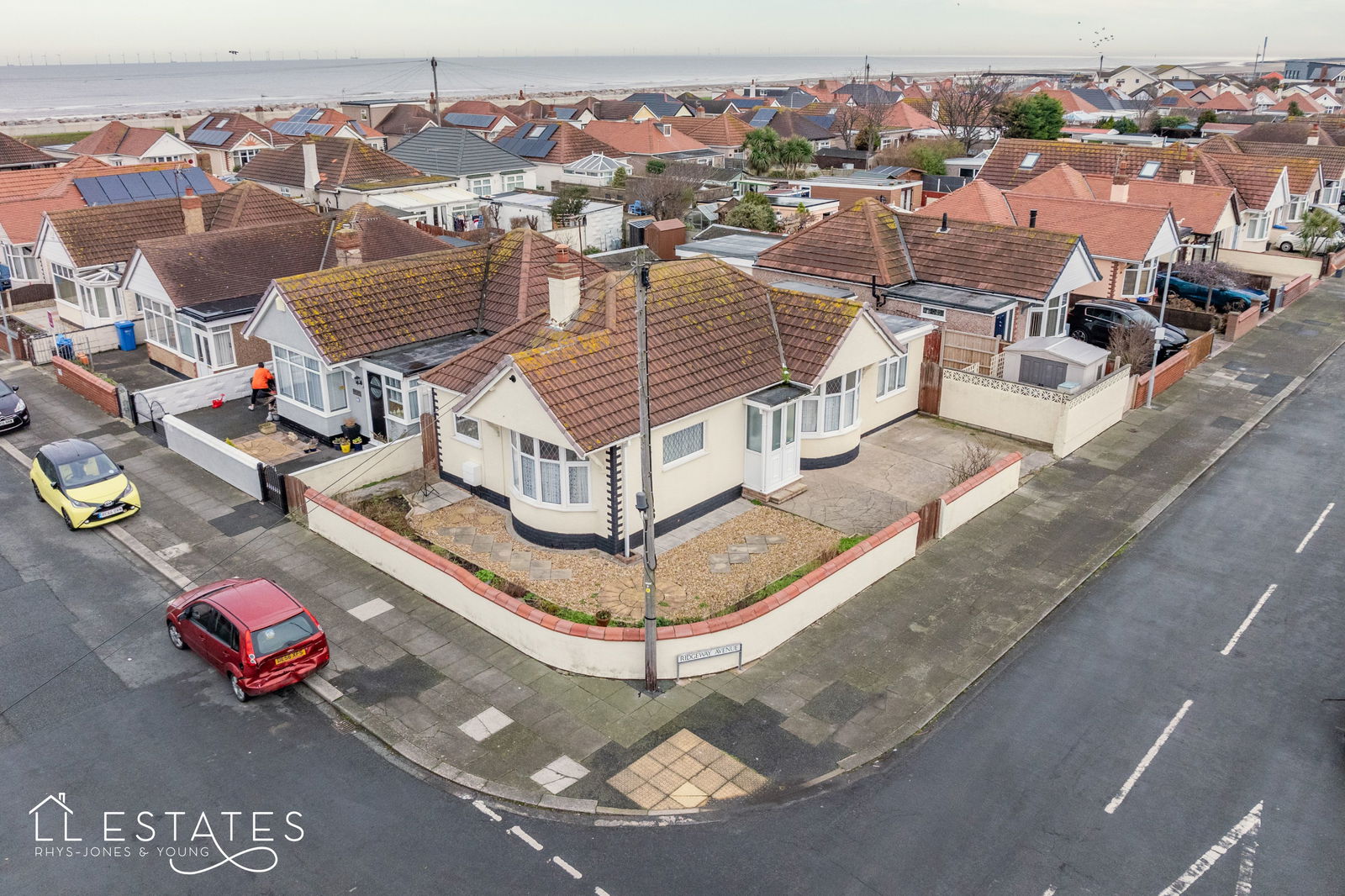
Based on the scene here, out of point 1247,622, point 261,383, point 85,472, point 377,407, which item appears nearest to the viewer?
point 1247,622

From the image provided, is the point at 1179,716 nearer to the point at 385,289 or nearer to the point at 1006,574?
the point at 1006,574

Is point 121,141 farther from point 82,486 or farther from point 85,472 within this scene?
point 82,486

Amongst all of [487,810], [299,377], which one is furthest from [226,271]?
[487,810]

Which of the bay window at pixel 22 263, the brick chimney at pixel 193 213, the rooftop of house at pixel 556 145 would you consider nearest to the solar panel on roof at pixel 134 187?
the bay window at pixel 22 263

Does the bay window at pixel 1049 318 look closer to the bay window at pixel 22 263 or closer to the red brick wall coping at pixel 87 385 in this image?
the red brick wall coping at pixel 87 385

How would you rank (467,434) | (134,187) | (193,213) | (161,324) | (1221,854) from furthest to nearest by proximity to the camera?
(134,187) < (193,213) < (161,324) < (467,434) < (1221,854)

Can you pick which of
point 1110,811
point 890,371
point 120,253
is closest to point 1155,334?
point 890,371
